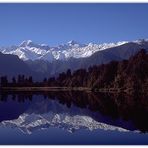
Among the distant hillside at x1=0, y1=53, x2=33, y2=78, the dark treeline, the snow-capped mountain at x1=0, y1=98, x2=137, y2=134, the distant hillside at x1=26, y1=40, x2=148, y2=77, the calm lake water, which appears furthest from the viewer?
the dark treeline

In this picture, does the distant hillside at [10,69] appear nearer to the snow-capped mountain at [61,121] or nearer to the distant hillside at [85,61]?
the distant hillside at [85,61]

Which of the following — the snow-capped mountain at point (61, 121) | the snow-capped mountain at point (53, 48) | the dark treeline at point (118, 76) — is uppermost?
the snow-capped mountain at point (53, 48)

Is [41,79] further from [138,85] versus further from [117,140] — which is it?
[117,140]

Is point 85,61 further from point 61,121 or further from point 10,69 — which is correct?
point 61,121

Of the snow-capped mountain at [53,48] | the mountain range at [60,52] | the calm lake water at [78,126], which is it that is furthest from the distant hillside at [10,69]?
the calm lake water at [78,126]

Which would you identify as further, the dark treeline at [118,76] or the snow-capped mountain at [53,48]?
the dark treeline at [118,76]

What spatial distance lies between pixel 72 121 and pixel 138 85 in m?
16.7

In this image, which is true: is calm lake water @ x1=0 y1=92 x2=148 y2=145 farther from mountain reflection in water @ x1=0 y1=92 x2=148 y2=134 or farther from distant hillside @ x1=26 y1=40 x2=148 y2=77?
distant hillside @ x1=26 y1=40 x2=148 y2=77

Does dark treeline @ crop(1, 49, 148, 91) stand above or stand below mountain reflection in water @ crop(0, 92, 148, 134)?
above

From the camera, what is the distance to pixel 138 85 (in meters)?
31.4

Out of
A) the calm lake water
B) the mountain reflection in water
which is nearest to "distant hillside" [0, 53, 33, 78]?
the mountain reflection in water

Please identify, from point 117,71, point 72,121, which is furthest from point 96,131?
point 117,71

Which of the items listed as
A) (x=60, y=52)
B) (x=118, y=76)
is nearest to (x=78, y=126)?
(x=118, y=76)

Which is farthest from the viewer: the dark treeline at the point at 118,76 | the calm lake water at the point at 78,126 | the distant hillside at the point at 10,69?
the dark treeline at the point at 118,76
